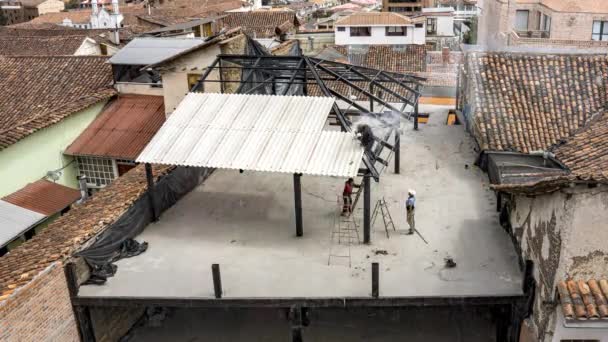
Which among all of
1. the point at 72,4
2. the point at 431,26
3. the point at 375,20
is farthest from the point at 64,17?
the point at 72,4

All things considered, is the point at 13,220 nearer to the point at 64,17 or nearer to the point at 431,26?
the point at 431,26

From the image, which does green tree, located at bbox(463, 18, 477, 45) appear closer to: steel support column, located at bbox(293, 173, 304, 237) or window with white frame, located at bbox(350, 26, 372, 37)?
window with white frame, located at bbox(350, 26, 372, 37)

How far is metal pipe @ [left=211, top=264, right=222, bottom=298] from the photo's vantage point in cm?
1319

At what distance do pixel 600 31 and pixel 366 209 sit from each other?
2765 cm

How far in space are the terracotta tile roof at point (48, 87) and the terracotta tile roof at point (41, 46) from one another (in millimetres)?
8148

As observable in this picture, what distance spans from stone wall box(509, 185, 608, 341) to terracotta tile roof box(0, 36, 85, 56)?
29.4m

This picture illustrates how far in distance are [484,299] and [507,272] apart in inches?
49.6

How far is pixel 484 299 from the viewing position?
13047mm

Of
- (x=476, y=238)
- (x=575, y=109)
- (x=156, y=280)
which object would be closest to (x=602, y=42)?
(x=575, y=109)

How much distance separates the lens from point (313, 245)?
1550 centimetres

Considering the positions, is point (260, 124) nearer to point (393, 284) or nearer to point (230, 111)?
point (230, 111)

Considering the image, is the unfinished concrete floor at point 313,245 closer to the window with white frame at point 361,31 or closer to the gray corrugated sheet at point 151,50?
the gray corrugated sheet at point 151,50

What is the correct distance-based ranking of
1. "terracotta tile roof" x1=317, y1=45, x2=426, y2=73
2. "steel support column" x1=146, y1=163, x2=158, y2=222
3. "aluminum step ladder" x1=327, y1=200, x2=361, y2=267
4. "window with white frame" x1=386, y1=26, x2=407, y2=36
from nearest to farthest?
"aluminum step ladder" x1=327, y1=200, x2=361, y2=267
"steel support column" x1=146, y1=163, x2=158, y2=222
"terracotta tile roof" x1=317, y1=45, x2=426, y2=73
"window with white frame" x1=386, y1=26, x2=407, y2=36

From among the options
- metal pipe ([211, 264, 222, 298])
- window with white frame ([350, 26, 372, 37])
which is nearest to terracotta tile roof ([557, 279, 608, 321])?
metal pipe ([211, 264, 222, 298])
